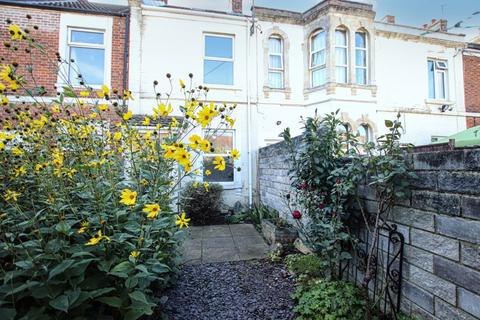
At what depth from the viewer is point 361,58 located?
8.34m

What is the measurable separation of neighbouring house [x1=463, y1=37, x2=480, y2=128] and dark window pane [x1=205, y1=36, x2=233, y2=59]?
8.77 m

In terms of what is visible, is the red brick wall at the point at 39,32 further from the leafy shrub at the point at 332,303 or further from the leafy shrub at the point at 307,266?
the leafy shrub at the point at 332,303

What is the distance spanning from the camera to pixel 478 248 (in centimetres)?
148

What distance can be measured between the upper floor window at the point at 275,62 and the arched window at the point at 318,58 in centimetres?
101

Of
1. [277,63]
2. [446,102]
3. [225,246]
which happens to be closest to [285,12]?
Answer: [277,63]

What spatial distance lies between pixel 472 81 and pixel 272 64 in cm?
777

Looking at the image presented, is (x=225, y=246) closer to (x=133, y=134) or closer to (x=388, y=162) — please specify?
(x=133, y=134)

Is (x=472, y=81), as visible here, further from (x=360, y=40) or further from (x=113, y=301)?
(x=113, y=301)

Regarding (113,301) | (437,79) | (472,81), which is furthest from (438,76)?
(113,301)

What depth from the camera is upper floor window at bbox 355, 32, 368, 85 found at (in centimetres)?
827

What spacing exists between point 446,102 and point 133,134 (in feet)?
35.8

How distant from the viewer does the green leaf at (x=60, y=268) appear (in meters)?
1.42

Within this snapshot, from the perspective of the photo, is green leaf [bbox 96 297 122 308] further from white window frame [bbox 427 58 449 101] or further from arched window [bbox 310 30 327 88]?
white window frame [bbox 427 58 449 101]

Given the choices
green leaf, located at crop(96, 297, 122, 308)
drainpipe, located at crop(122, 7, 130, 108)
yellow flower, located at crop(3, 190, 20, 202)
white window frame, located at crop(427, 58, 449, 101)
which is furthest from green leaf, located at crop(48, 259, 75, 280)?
white window frame, located at crop(427, 58, 449, 101)
